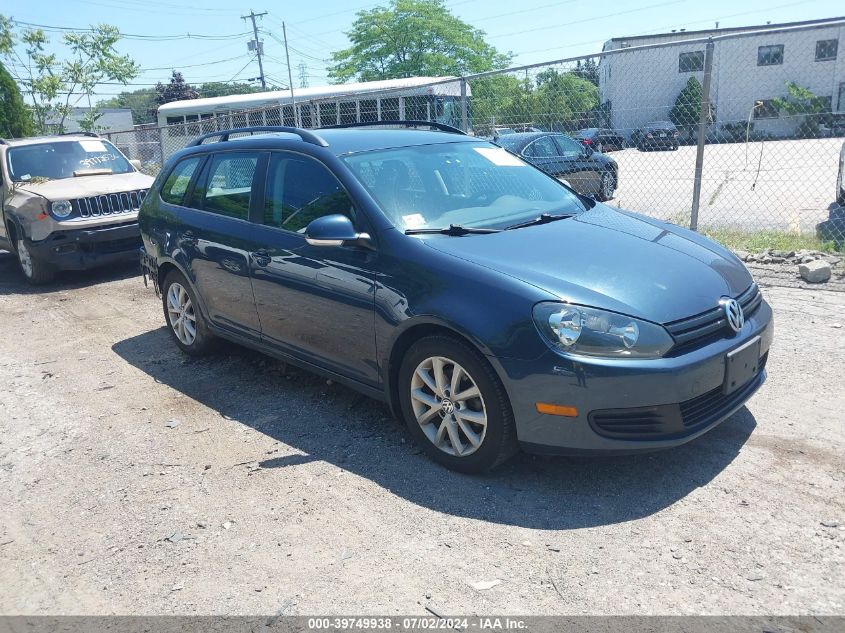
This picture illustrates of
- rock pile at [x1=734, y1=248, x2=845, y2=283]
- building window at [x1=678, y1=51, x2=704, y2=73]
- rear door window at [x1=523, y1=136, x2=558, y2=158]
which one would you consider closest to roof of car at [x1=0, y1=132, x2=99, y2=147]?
rear door window at [x1=523, y1=136, x2=558, y2=158]

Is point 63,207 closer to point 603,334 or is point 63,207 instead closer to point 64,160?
point 64,160

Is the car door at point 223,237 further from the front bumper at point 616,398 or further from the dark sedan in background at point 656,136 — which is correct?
the dark sedan in background at point 656,136

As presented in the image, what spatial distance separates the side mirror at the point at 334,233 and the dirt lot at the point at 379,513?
1.19m

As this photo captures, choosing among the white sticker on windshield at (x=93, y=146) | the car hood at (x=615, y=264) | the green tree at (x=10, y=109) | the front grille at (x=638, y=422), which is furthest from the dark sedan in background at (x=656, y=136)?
the green tree at (x=10, y=109)

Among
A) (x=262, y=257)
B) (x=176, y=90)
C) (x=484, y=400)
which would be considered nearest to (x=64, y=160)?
(x=262, y=257)

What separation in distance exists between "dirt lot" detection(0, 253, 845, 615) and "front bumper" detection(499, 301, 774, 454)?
325 mm

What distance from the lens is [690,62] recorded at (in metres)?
8.75

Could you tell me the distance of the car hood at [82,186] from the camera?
9047 millimetres

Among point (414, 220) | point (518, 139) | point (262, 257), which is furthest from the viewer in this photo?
point (518, 139)

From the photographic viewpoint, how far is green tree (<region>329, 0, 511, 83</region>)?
50.8 m

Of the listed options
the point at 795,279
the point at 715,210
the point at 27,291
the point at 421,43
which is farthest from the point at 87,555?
the point at 421,43

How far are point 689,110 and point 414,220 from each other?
15.6 ft

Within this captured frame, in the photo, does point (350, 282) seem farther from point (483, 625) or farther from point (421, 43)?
point (421, 43)

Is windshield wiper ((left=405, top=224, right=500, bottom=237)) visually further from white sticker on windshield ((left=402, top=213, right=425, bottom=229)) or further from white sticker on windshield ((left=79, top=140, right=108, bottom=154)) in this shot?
white sticker on windshield ((left=79, top=140, right=108, bottom=154))
